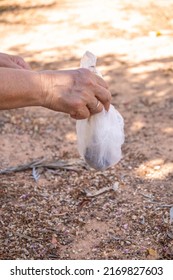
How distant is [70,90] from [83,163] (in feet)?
4.68

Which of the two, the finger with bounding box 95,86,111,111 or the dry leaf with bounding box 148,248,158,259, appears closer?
the finger with bounding box 95,86,111,111

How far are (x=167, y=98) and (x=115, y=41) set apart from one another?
4.42 ft

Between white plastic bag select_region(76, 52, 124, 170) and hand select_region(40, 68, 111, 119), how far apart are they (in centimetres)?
25

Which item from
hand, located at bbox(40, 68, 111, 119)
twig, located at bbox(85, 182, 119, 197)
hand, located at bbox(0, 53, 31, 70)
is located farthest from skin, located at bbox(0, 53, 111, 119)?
twig, located at bbox(85, 182, 119, 197)

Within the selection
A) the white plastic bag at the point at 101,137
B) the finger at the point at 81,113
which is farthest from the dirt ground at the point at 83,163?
the finger at the point at 81,113

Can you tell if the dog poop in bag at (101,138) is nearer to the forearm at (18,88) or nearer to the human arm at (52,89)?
the human arm at (52,89)

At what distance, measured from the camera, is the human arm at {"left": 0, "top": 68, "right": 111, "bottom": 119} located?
216 cm

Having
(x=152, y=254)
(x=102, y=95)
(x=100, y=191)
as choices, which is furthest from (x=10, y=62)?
(x=152, y=254)

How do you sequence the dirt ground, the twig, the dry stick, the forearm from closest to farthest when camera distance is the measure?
the forearm
the dirt ground
the twig
the dry stick

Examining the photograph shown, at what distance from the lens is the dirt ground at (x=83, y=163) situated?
9.46ft

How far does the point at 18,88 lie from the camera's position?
2.16m

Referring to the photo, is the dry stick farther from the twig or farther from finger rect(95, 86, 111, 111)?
finger rect(95, 86, 111, 111)

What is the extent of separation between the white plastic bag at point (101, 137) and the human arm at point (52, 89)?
0.26 m

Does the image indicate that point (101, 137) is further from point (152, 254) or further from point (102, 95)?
point (152, 254)
